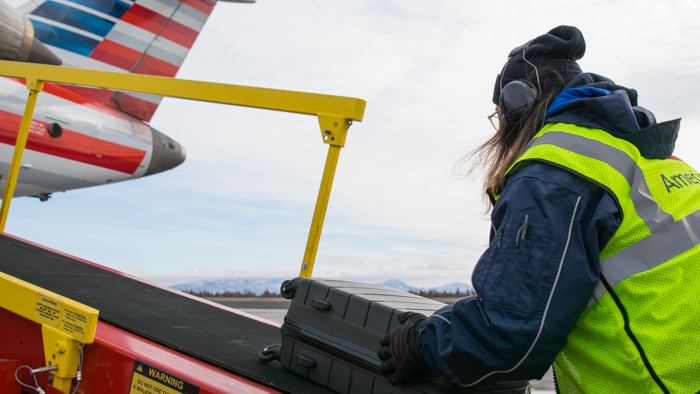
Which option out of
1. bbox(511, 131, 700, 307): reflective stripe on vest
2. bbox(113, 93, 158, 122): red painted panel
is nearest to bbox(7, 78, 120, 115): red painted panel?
bbox(113, 93, 158, 122): red painted panel

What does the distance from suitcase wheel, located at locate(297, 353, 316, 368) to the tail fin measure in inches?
297

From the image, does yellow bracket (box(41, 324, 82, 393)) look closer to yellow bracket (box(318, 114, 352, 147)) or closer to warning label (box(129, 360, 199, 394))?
warning label (box(129, 360, 199, 394))

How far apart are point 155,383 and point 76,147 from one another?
681 centimetres

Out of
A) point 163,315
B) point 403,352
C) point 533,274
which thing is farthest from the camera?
point 163,315

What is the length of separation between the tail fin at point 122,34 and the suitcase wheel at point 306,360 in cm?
753

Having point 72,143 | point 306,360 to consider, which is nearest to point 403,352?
point 306,360

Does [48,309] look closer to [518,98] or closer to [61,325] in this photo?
[61,325]

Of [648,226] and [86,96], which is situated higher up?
[86,96]

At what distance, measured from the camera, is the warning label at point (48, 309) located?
1.77m

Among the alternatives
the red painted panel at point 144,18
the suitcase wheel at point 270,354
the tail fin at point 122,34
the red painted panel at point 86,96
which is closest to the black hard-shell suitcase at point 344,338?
the suitcase wheel at point 270,354

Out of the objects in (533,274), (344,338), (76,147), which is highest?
(533,274)

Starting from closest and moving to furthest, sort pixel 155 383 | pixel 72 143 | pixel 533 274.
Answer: pixel 533 274 < pixel 155 383 < pixel 72 143

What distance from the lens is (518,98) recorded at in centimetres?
138

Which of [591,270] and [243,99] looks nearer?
[591,270]
